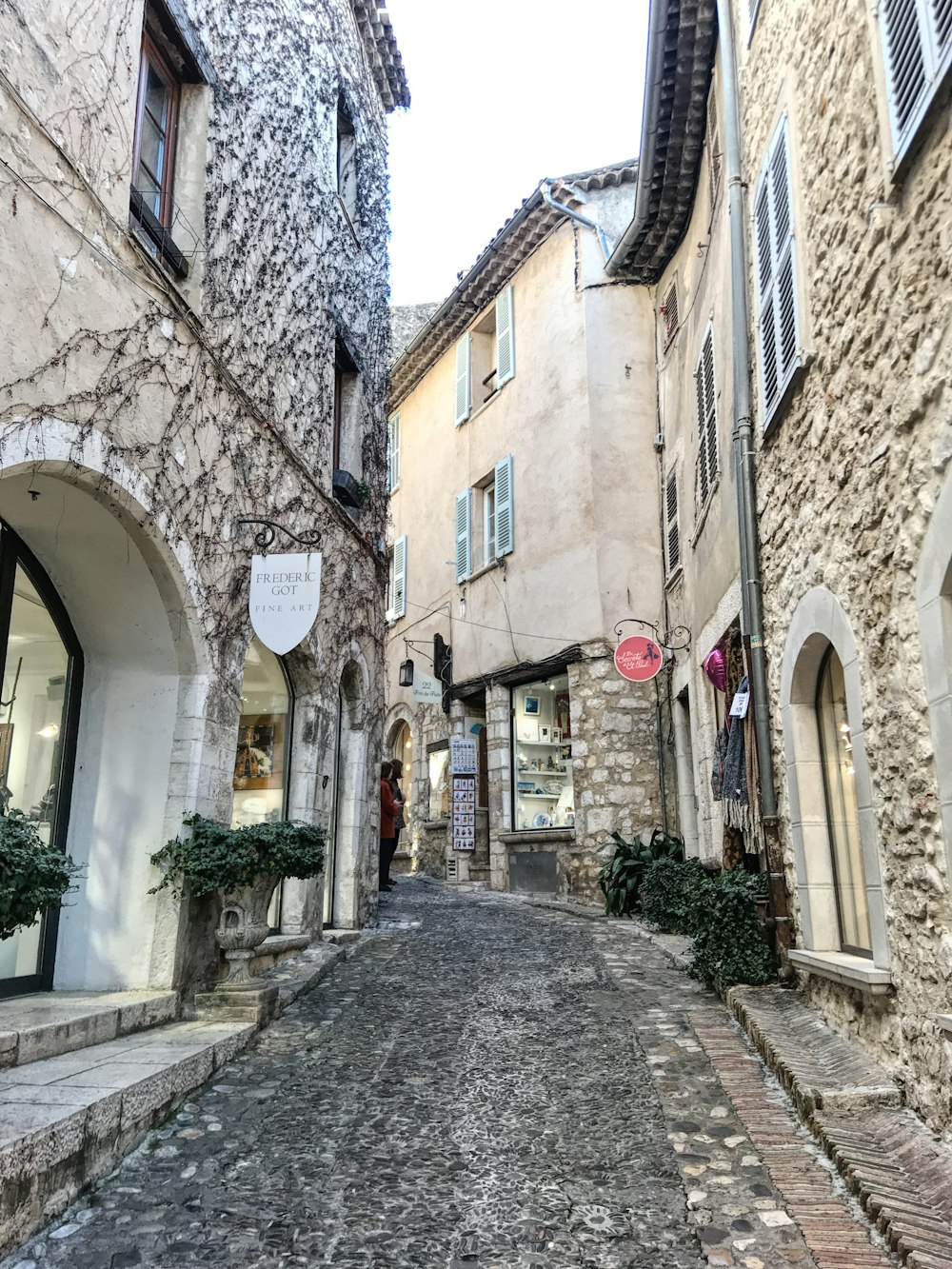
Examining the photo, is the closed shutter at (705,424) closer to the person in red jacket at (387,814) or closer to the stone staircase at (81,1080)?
the person in red jacket at (387,814)

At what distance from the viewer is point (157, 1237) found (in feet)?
9.68

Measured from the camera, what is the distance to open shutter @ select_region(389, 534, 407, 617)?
18.1 meters

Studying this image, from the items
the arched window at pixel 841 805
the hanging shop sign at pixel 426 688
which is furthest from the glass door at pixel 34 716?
the hanging shop sign at pixel 426 688

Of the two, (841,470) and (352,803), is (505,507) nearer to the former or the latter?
(352,803)

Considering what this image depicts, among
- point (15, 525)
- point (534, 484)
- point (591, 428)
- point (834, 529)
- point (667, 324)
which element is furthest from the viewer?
point (534, 484)

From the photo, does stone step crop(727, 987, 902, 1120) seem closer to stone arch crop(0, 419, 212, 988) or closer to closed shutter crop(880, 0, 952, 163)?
stone arch crop(0, 419, 212, 988)

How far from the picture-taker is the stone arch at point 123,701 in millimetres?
5191

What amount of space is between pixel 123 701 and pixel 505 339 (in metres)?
10.9

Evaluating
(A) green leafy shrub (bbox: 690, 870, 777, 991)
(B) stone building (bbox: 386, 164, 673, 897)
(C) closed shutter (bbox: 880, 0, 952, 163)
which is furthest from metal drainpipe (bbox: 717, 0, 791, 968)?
(B) stone building (bbox: 386, 164, 673, 897)

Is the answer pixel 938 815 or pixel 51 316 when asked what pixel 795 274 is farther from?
pixel 51 316

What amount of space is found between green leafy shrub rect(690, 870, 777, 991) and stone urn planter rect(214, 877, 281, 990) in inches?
99.7

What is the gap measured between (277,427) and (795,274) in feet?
12.6

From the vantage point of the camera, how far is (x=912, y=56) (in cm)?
356

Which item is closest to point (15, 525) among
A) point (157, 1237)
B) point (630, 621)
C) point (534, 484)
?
point (157, 1237)
